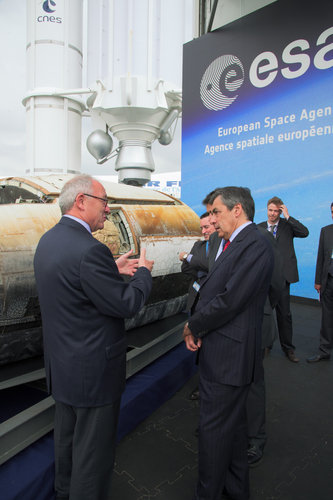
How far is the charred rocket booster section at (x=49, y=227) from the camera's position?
2211mm

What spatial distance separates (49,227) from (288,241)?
2876 millimetres

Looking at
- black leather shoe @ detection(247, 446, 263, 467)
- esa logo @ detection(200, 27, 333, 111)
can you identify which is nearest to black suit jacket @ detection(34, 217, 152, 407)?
black leather shoe @ detection(247, 446, 263, 467)

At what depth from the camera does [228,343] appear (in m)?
1.66

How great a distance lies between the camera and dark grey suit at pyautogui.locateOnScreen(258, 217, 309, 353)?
3900 mm

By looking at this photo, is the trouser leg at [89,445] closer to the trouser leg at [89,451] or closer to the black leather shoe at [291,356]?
the trouser leg at [89,451]

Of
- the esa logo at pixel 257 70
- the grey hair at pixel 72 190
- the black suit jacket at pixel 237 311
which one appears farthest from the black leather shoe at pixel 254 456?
the esa logo at pixel 257 70

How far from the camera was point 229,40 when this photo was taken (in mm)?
6871

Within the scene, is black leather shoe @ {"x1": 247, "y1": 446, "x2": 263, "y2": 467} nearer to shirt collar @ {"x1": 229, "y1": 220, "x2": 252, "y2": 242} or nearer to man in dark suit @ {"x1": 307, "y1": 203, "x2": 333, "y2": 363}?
shirt collar @ {"x1": 229, "y1": 220, "x2": 252, "y2": 242}

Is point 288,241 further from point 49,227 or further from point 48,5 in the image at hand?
point 48,5

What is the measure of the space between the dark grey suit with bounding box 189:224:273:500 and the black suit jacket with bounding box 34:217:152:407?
0.42 metres

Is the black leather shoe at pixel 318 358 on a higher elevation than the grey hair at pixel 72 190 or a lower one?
lower

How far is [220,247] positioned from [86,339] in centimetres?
98

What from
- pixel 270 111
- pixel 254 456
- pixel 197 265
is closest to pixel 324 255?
pixel 197 265

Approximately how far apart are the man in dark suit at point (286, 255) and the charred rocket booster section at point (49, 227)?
102 centimetres
